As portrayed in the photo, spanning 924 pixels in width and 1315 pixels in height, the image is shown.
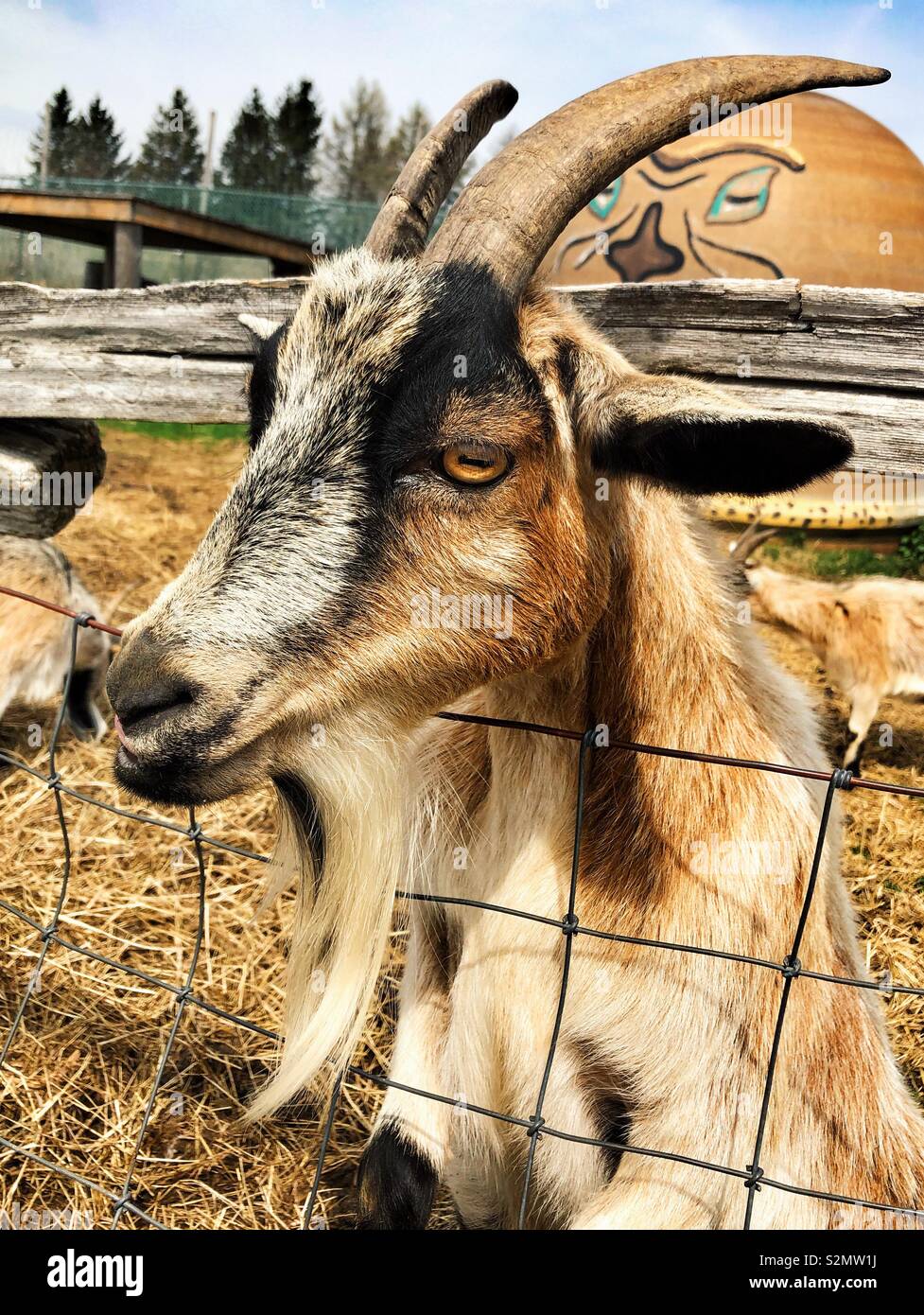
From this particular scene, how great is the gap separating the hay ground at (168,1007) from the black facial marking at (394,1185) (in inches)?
17.1

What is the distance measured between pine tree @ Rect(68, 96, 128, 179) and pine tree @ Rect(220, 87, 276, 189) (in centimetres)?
453

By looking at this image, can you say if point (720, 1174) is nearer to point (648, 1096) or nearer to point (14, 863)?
point (648, 1096)

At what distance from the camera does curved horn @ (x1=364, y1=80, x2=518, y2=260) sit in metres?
2.03

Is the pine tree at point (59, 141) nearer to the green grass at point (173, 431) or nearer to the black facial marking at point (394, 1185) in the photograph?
the green grass at point (173, 431)

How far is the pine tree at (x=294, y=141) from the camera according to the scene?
26891mm

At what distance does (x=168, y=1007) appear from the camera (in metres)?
3.01

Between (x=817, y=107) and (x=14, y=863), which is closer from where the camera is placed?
(x=14, y=863)

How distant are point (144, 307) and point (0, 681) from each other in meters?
2.13

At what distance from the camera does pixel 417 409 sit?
1605 millimetres

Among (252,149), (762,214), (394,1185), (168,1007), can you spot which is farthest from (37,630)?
(252,149)

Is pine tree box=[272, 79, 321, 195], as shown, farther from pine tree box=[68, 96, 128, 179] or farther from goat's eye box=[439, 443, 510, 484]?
goat's eye box=[439, 443, 510, 484]

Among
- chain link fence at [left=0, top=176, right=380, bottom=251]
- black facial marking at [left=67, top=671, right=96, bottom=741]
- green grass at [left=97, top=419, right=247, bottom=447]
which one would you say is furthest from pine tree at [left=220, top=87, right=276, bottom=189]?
black facial marking at [left=67, top=671, right=96, bottom=741]
